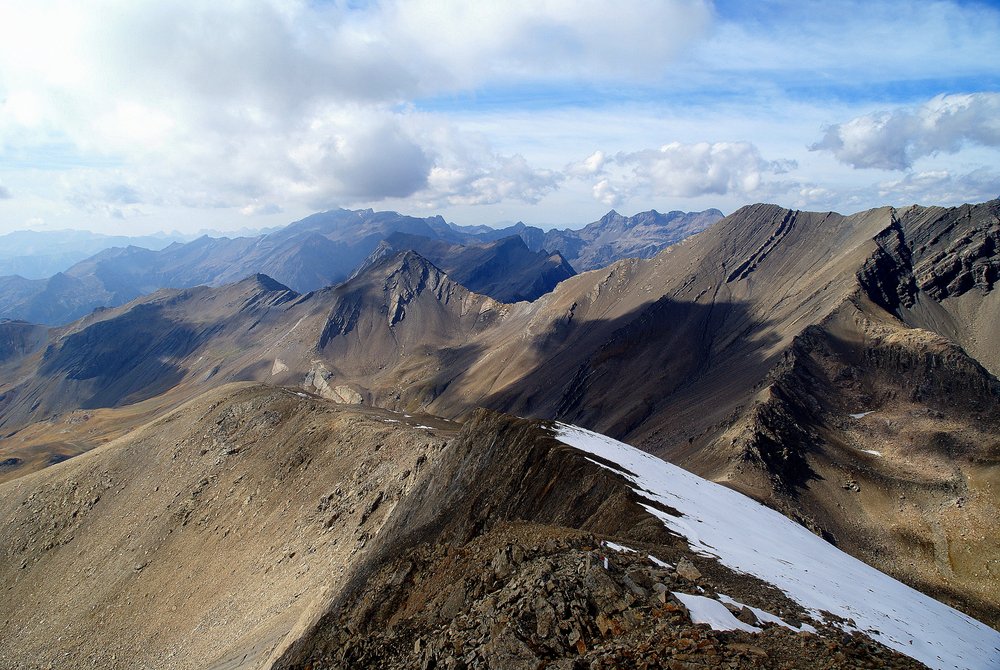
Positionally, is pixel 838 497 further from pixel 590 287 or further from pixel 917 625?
pixel 590 287

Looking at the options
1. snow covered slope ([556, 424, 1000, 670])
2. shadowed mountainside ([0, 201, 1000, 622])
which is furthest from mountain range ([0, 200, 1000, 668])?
shadowed mountainside ([0, 201, 1000, 622])

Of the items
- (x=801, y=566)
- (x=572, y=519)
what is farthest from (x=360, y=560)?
(x=801, y=566)

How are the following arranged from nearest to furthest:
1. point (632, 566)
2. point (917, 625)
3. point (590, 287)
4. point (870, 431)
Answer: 1. point (632, 566)
2. point (917, 625)
3. point (870, 431)
4. point (590, 287)

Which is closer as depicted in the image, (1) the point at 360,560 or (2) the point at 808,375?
(1) the point at 360,560

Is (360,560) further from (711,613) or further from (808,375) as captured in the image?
(808,375)

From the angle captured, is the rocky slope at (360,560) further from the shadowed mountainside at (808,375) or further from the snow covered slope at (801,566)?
the shadowed mountainside at (808,375)

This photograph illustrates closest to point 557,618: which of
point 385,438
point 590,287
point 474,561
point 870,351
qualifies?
point 474,561

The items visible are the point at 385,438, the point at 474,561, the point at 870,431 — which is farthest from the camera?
the point at 870,431
